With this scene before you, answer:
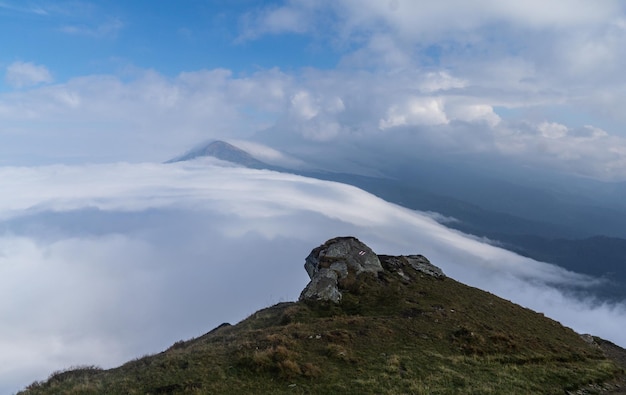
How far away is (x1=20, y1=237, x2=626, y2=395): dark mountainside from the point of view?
18.1 meters

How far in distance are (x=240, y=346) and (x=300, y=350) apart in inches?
149

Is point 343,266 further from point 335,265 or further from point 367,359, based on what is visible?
point 367,359

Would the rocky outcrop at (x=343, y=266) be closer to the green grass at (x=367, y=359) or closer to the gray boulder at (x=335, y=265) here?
the gray boulder at (x=335, y=265)

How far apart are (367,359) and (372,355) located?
88cm

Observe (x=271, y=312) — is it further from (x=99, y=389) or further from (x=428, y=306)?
(x=99, y=389)

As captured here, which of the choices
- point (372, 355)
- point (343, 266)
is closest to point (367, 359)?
point (372, 355)

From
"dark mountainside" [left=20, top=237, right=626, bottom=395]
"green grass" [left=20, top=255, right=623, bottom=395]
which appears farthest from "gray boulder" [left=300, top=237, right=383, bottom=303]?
"green grass" [left=20, top=255, right=623, bottom=395]

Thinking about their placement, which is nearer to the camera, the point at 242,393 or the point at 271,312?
the point at 242,393

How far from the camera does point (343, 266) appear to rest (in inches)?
1529

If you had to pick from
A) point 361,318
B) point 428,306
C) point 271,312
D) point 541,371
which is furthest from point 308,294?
point 541,371

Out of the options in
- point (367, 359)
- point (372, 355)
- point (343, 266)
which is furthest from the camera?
point (343, 266)

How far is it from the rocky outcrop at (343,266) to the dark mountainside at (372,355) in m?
0.23

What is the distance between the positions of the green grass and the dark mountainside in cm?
7

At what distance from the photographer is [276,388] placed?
17.5 meters
